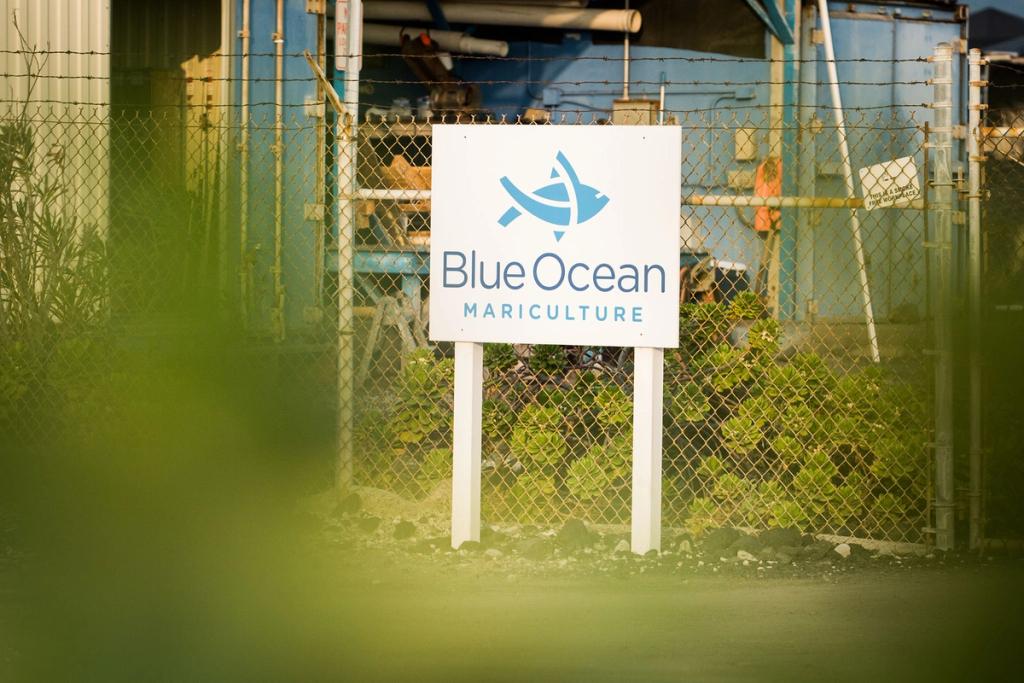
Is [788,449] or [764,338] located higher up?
[764,338]

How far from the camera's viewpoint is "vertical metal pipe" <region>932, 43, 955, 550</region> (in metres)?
5.61

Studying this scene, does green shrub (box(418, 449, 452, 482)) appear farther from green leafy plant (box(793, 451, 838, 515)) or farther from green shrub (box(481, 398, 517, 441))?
green leafy plant (box(793, 451, 838, 515))

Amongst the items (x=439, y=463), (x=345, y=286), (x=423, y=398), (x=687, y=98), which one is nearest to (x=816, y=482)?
(x=439, y=463)

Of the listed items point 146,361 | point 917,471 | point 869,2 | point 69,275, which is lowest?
point 917,471

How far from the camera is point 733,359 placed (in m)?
6.03

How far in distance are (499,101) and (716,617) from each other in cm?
767

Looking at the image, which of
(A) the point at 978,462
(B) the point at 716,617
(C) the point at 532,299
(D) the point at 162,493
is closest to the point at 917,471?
(A) the point at 978,462

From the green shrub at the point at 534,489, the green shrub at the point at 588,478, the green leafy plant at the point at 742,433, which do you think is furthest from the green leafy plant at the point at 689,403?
the green shrub at the point at 534,489

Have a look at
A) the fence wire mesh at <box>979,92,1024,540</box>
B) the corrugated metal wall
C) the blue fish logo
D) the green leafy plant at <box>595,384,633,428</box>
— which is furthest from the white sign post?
the corrugated metal wall

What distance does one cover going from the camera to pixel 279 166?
8195 mm

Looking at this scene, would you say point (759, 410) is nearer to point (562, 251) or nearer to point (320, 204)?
point (562, 251)

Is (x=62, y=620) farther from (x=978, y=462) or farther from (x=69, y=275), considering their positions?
(x=978, y=462)

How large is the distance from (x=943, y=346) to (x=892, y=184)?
801 mm

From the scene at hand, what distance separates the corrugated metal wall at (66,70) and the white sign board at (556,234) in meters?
3.39
